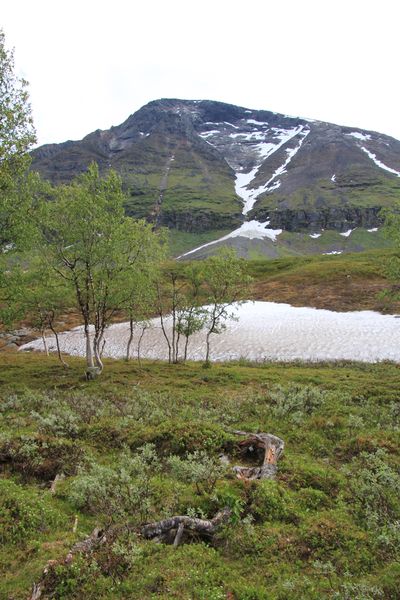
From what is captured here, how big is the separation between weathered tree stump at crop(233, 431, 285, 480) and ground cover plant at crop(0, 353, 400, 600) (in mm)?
294

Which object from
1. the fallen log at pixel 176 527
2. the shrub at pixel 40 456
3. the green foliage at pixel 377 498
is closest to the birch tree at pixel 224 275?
the shrub at pixel 40 456

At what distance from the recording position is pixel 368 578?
7246mm

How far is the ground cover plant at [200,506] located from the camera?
23.3 ft

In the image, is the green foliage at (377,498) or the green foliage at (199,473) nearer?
the green foliage at (377,498)

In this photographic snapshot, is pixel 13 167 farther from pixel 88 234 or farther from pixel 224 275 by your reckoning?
pixel 224 275

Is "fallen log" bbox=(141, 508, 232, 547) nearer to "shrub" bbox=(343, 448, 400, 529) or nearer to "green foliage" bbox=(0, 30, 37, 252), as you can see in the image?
"shrub" bbox=(343, 448, 400, 529)

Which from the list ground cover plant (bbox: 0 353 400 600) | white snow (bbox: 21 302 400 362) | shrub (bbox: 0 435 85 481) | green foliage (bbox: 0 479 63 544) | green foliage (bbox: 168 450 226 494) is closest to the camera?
ground cover plant (bbox: 0 353 400 600)

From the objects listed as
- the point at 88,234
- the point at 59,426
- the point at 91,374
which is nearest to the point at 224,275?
the point at 88,234

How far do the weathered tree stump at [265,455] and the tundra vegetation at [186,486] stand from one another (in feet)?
0.18

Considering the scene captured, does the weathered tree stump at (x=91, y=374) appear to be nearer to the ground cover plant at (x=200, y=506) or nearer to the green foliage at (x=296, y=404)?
the ground cover plant at (x=200, y=506)

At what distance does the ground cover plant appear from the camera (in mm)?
7094

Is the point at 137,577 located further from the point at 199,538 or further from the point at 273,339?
the point at 273,339

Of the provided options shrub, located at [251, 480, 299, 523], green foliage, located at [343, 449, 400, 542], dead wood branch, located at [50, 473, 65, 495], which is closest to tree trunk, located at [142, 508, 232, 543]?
shrub, located at [251, 480, 299, 523]

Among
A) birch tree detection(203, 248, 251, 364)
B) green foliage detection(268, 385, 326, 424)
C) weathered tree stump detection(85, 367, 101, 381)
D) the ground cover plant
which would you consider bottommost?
weathered tree stump detection(85, 367, 101, 381)
